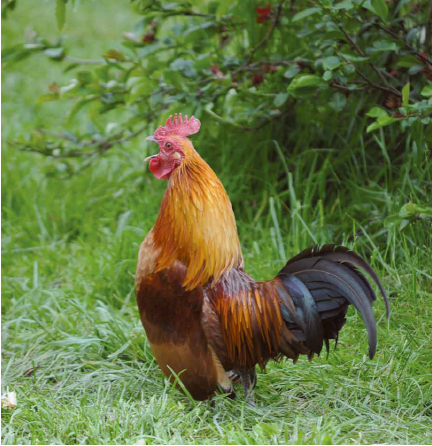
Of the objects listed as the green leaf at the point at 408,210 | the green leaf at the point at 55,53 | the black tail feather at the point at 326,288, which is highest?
the green leaf at the point at 55,53

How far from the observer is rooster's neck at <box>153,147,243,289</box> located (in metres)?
2.73

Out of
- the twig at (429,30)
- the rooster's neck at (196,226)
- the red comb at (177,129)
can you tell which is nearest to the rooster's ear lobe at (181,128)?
the red comb at (177,129)

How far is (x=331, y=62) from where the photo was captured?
10.9 feet

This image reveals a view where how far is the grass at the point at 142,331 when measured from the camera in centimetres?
272

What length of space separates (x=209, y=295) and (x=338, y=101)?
154 centimetres

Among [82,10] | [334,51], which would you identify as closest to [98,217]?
[334,51]

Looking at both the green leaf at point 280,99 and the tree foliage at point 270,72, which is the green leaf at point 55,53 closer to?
the tree foliage at point 270,72

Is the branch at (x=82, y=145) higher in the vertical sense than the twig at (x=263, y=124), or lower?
lower

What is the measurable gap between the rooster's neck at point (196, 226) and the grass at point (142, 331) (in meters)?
0.59

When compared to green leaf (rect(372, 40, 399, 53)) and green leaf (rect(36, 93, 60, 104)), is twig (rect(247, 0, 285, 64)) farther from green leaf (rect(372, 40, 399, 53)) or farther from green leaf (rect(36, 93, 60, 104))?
green leaf (rect(36, 93, 60, 104))

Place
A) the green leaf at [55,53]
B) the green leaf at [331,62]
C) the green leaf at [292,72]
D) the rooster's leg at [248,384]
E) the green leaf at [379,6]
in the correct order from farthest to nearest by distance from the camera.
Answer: the green leaf at [55,53], the green leaf at [292,72], the green leaf at [331,62], the green leaf at [379,6], the rooster's leg at [248,384]

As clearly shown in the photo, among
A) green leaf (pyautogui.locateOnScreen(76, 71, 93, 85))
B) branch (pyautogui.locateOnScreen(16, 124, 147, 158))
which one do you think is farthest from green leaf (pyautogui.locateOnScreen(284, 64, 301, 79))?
branch (pyautogui.locateOnScreen(16, 124, 147, 158))

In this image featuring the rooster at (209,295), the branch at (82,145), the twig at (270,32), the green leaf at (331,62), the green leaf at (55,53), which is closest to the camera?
the rooster at (209,295)

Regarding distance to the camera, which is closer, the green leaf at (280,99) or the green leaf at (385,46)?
the green leaf at (385,46)
